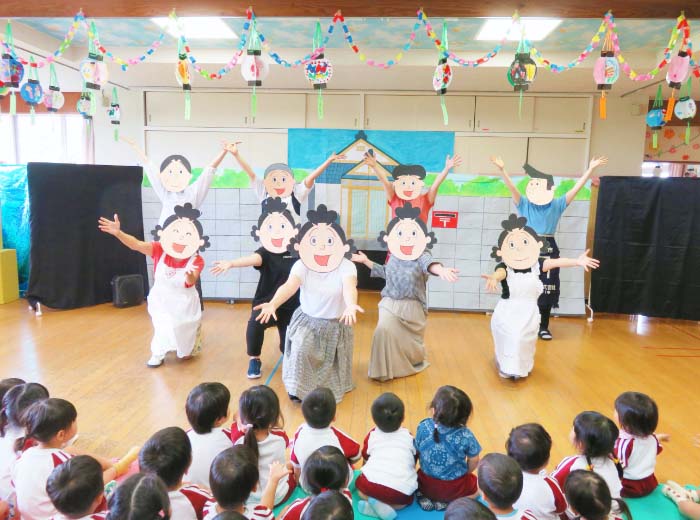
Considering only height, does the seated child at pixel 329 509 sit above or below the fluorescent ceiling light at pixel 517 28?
below

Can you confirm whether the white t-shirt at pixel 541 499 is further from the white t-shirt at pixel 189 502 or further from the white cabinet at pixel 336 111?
the white cabinet at pixel 336 111

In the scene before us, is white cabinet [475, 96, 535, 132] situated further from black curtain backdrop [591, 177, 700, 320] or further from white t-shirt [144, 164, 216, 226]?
white t-shirt [144, 164, 216, 226]

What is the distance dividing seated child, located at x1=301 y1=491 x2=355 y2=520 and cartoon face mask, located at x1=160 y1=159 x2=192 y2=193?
2.76 meters

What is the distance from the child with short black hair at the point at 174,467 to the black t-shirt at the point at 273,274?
1.86 m

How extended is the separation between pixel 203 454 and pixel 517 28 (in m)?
4.71

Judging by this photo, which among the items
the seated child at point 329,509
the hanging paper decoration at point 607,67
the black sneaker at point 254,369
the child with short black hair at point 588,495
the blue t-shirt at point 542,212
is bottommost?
the black sneaker at point 254,369

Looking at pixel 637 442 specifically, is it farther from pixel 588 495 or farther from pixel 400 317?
pixel 400 317

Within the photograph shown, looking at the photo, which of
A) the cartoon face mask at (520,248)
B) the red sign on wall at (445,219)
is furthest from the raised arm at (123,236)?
the red sign on wall at (445,219)

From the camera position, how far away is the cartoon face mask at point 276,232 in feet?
9.84

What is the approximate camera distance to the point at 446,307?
5.44 metres

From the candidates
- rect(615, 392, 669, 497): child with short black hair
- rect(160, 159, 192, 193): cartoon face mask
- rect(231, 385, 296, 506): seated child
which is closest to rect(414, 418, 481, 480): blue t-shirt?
rect(231, 385, 296, 506): seated child

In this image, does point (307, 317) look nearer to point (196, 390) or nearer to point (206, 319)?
point (196, 390)

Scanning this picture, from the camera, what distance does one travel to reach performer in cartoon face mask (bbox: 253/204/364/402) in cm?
285

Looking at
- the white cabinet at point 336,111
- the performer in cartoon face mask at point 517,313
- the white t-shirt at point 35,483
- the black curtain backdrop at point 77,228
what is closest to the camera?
the white t-shirt at point 35,483
